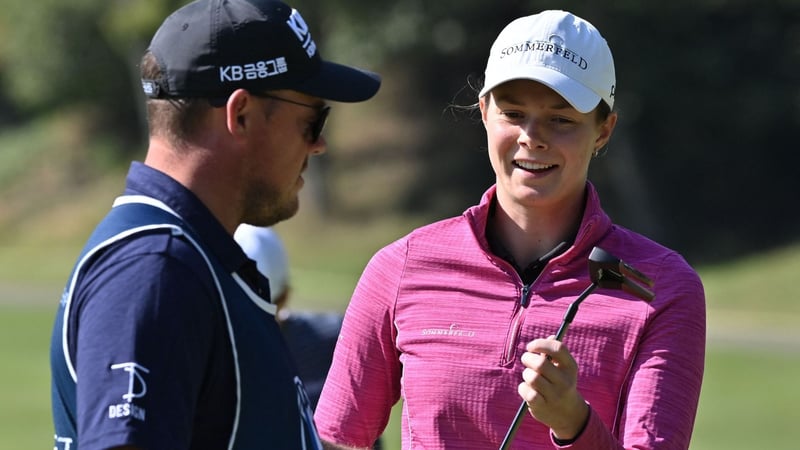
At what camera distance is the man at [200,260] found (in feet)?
8.84

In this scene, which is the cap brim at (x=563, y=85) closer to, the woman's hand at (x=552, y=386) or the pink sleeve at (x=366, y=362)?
the pink sleeve at (x=366, y=362)

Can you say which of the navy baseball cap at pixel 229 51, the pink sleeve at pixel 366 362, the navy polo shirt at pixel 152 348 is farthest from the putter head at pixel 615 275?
the navy polo shirt at pixel 152 348

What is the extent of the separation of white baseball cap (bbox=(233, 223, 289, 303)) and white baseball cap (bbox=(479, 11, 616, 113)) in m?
2.22

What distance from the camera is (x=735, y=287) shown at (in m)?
26.5

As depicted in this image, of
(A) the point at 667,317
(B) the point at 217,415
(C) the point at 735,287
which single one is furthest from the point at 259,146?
(C) the point at 735,287

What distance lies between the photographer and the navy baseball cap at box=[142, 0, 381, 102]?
303cm

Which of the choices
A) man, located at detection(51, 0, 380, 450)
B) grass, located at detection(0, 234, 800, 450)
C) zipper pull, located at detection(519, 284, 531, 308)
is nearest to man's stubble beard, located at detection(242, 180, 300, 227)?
man, located at detection(51, 0, 380, 450)

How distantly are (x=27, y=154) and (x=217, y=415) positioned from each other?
45.3 metres

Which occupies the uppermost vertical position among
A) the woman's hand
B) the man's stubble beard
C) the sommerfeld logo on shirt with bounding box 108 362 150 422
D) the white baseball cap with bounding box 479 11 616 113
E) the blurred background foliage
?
the blurred background foliage

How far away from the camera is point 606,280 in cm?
342

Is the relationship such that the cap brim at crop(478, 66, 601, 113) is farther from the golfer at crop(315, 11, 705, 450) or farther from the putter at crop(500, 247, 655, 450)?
the putter at crop(500, 247, 655, 450)

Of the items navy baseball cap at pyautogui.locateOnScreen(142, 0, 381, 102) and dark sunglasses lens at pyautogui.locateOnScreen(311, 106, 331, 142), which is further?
dark sunglasses lens at pyautogui.locateOnScreen(311, 106, 331, 142)

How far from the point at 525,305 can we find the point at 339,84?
33.4 inches

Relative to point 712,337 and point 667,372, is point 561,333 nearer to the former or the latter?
point 667,372
